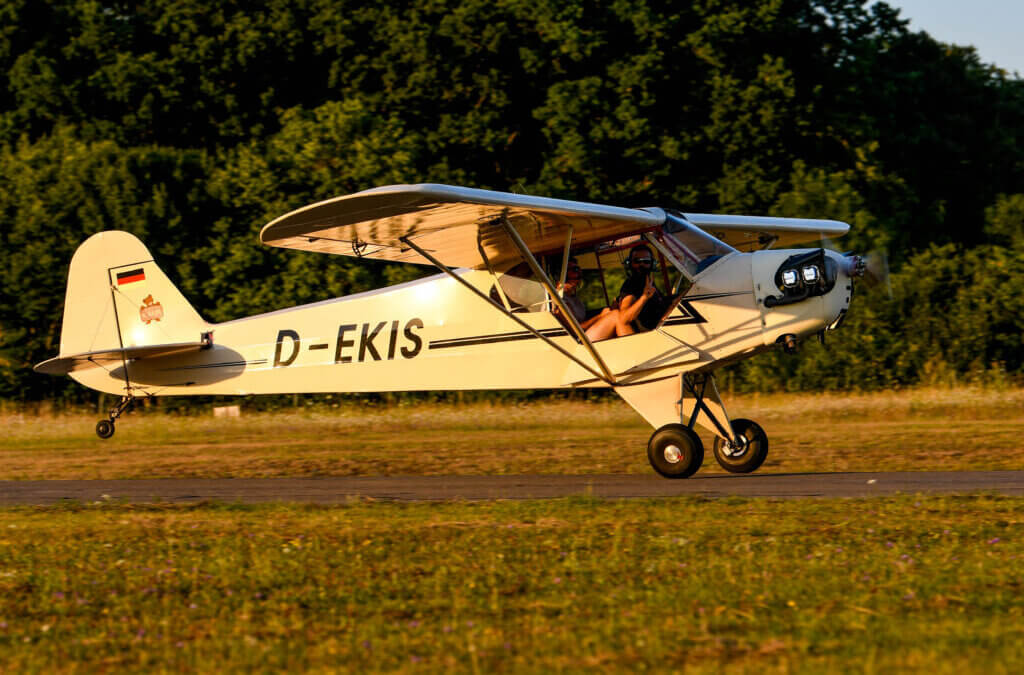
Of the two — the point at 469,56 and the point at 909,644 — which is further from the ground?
the point at 469,56

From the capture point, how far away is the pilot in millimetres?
12109

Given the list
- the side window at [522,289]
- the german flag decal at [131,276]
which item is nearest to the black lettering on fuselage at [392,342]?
the side window at [522,289]

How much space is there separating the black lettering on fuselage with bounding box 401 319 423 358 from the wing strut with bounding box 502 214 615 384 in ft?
5.43

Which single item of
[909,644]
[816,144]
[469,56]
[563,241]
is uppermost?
[469,56]

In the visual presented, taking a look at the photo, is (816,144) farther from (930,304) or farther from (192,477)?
(192,477)

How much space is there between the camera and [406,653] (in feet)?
17.2

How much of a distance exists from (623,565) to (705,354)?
517 centimetres

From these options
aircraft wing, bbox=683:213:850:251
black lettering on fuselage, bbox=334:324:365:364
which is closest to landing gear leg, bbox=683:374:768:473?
aircraft wing, bbox=683:213:850:251

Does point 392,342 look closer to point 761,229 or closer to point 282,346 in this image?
point 282,346

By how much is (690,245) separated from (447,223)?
8.50 ft

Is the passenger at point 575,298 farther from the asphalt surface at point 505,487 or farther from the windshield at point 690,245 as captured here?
the asphalt surface at point 505,487

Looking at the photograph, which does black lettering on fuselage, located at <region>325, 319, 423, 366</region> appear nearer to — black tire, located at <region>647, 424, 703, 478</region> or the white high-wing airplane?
the white high-wing airplane

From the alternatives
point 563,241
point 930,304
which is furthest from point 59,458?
point 930,304

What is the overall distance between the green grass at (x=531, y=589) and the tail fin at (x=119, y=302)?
5.77 meters
